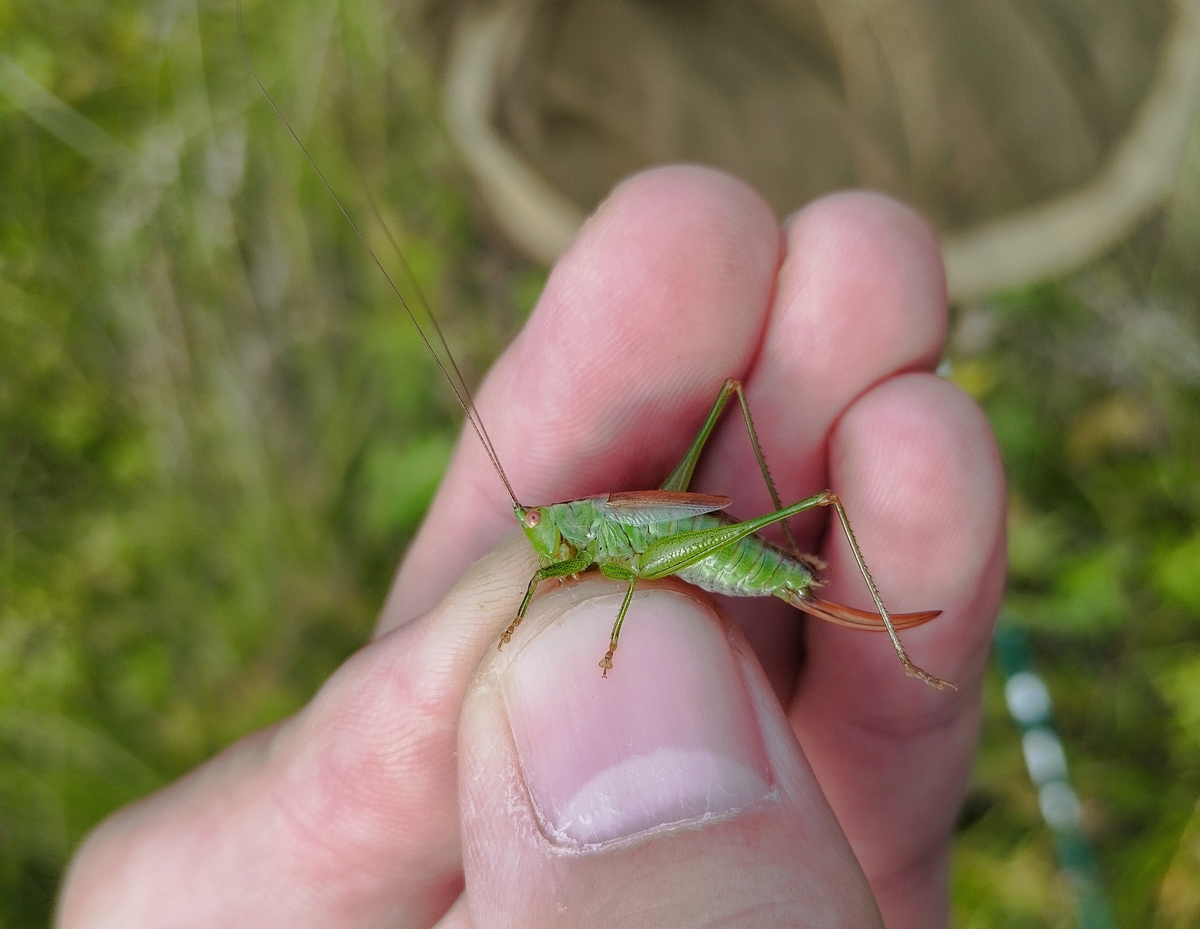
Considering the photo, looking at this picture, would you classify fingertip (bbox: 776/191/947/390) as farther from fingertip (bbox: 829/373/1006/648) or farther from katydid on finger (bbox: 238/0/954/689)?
katydid on finger (bbox: 238/0/954/689)

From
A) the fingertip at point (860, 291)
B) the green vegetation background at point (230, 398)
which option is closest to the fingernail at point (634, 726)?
the fingertip at point (860, 291)

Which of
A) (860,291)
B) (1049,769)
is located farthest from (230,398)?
(1049,769)

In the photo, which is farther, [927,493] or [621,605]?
[927,493]

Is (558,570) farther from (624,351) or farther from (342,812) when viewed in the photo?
(342,812)

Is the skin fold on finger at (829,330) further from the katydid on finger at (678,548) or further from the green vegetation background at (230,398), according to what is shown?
the green vegetation background at (230,398)

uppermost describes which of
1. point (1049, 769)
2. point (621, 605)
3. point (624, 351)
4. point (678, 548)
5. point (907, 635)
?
point (624, 351)
